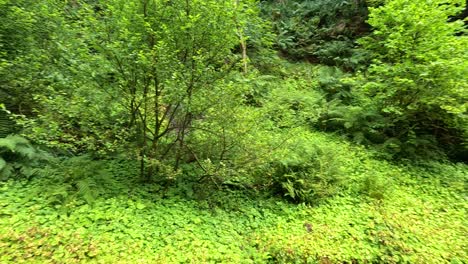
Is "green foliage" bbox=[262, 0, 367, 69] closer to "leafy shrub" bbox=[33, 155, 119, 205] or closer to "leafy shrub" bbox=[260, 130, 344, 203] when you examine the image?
"leafy shrub" bbox=[260, 130, 344, 203]

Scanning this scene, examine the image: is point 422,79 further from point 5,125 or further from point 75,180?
point 5,125

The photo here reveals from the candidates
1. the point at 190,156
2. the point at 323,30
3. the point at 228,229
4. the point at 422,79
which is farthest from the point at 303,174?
the point at 323,30

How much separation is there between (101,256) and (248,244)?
1.87m

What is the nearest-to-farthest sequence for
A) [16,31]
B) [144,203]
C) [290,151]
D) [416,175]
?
[144,203] → [16,31] → [290,151] → [416,175]

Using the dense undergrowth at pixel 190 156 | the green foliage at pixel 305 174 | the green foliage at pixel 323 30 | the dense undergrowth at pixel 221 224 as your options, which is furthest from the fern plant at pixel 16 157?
the green foliage at pixel 323 30

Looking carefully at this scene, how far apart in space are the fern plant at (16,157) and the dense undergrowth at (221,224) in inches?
8.0

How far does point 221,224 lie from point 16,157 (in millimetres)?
3318

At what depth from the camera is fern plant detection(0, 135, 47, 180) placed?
4.30 meters

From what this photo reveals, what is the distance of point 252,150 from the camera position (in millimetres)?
4750

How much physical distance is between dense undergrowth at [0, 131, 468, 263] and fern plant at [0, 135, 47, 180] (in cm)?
20

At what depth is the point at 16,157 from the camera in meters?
4.54

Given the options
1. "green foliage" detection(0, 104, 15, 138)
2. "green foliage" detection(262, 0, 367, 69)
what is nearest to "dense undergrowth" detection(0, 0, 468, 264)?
"green foliage" detection(0, 104, 15, 138)

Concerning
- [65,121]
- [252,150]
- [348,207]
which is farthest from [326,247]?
[65,121]

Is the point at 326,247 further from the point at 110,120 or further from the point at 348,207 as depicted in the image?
the point at 110,120
